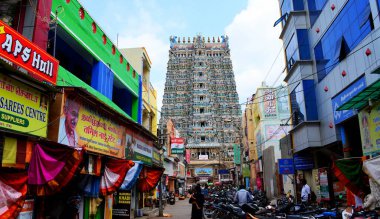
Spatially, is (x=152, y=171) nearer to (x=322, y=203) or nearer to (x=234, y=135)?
(x=322, y=203)

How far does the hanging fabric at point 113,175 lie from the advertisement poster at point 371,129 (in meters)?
7.48

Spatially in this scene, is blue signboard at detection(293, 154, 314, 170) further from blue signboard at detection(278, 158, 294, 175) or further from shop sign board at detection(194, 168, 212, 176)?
shop sign board at detection(194, 168, 212, 176)

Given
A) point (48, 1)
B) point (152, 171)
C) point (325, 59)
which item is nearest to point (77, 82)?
point (48, 1)

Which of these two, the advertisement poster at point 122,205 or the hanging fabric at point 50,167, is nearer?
the hanging fabric at point 50,167

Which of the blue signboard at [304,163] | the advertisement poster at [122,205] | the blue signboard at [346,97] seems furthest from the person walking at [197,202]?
the blue signboard at [304,163]

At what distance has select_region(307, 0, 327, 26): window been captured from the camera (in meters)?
15.7

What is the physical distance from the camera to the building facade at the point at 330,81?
10458 mm

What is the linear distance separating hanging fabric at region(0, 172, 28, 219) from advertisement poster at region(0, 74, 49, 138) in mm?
969

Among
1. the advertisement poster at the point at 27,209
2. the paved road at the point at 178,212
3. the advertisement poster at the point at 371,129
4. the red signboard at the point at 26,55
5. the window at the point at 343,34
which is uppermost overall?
the window at the point at 343,34

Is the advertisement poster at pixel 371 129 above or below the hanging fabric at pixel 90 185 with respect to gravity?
above

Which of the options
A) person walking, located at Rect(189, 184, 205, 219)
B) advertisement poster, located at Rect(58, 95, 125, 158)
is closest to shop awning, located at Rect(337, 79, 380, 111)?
person walking, located at Rect(189, 184, 205, 219)

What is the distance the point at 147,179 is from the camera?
1506 centimetres

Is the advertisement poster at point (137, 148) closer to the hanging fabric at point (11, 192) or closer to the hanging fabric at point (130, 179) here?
the hanging fabric at point (130, 179)

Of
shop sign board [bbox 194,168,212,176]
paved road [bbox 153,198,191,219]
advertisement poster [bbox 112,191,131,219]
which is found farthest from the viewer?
shop sign board [bbox 194,168,212,176]
